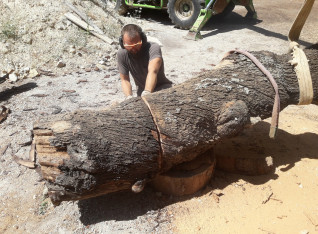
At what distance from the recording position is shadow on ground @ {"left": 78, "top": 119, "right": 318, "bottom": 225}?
2631 mm

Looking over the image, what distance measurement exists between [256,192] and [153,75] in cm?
181

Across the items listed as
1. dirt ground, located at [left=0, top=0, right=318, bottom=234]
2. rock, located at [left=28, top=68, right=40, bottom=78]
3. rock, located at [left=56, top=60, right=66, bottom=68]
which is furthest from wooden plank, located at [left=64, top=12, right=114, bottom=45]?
rock, located at [left=28, top=68, right=40, bottom=78]

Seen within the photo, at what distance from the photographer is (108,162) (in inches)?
87.6

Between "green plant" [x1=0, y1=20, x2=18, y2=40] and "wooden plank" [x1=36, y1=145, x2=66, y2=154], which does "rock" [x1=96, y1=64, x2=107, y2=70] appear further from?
"wooden plank" [x1=36, y1=145, x2=66, y2=154]

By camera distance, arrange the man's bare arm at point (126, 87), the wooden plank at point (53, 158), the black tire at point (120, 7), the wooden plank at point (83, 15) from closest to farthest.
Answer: the wooden plank at point (53, 158) → the man's bare arm at point (126, 87) → the wooden plank at point (83, 15) → the black tire at point (120, 7)

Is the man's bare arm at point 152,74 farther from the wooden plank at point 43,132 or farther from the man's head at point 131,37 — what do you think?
the wooden plank at point 43,132

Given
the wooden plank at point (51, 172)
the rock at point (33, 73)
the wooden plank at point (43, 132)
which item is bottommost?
the rock at point (33, 73)

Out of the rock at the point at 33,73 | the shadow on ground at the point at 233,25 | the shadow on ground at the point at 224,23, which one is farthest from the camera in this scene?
the shadow on ground at the point at 224,23

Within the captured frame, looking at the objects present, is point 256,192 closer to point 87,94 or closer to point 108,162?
point 108,162

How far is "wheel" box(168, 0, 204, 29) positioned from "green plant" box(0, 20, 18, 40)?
4.25 meters

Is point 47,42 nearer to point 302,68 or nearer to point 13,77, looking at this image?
point 13,77

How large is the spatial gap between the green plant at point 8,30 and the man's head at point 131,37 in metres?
4.08

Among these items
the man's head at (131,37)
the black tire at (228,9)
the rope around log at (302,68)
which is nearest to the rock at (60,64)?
the man's head at (131,37)

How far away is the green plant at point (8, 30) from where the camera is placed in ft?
20.8
